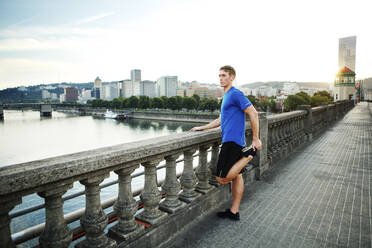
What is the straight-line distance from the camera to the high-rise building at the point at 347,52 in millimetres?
119375

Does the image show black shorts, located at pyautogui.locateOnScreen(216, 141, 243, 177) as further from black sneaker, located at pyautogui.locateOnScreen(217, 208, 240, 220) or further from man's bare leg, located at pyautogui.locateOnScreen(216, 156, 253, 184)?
black sneaker, located at pyautogui.locateOnScreen(217, 208, 240, 220)

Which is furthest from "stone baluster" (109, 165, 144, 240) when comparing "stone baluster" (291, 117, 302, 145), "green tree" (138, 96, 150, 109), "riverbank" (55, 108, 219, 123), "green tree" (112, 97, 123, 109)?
"green tree" (112, 97, 123, 109)

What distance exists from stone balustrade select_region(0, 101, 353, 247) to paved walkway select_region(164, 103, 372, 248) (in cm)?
31

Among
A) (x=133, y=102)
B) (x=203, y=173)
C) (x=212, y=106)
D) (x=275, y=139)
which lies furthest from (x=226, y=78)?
(x=133, y=102)

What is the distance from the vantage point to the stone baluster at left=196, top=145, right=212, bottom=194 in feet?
12.6

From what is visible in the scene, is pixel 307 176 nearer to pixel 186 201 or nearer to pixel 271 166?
pixel 271 166

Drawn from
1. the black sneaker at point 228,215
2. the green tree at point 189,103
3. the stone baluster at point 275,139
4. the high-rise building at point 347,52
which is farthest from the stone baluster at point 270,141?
the high-rise building at point 347,52

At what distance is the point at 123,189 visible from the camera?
2596mm

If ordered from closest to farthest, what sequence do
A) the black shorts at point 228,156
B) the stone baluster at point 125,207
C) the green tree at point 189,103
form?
1. the stone baluster at point 125,207
2. the black shorts at point 228,156
3. the green tree at point 189,103

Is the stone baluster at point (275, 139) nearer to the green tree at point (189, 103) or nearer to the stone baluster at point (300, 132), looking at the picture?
the stone baluster at point (300, 132)

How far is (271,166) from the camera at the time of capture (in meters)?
6.54

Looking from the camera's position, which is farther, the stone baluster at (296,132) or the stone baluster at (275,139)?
the stone baluster at (296,132)

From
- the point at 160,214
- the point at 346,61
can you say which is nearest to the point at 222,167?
the point at 160,214

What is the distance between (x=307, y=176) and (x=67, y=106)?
185 meters
